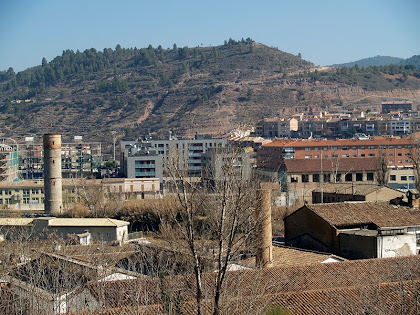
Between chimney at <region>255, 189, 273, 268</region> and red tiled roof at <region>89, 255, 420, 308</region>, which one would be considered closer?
red tiled roof at <region>89, 255, 420, 308</region>

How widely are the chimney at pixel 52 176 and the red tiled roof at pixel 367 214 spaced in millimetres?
21975

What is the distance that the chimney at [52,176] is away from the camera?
1679 inches

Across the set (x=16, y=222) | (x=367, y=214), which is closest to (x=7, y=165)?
(x=16, y=222)

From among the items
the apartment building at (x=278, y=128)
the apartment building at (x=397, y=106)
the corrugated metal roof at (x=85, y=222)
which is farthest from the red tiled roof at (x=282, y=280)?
the apartment building at (x=397, y=106)

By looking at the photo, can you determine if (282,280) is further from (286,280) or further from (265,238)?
(265,238)

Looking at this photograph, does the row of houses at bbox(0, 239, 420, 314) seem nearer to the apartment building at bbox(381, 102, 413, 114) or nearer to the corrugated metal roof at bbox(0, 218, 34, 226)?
the corrugated metal roof at bbox(0, 218, 34, 226)

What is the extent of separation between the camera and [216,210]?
1249 centimetres

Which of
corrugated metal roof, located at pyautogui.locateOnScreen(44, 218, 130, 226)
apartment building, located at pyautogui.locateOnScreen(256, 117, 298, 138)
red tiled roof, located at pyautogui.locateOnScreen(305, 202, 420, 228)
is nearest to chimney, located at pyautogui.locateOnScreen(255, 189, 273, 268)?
red tiled roof, located at pyautogui.locateOnScreen(305, 202, 420, 228)

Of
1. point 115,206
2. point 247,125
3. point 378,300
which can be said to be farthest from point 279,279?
point 115,206

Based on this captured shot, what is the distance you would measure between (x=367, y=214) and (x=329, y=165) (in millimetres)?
26038

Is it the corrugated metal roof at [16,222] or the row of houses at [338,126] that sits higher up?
the row of houses at [338,126]

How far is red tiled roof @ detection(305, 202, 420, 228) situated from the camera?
22.5 m

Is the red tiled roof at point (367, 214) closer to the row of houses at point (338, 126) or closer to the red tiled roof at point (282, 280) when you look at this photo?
the red tiled roof at point (282, 280)

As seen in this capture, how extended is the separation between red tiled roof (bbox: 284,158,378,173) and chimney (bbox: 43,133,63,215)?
13774mm
